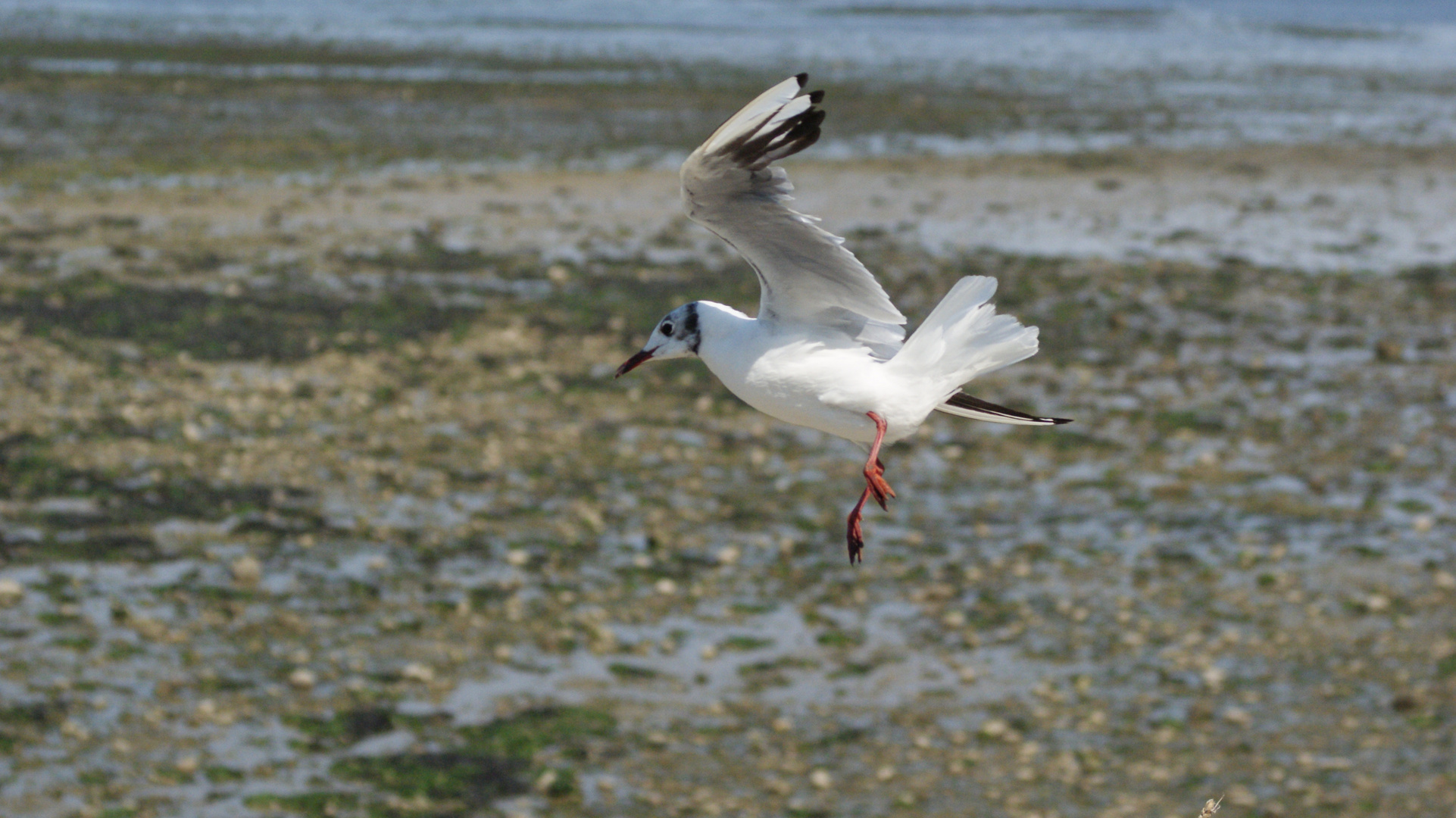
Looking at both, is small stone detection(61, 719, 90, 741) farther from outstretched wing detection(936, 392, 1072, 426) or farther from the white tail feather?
the white tail feather

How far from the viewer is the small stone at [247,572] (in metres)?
12.7

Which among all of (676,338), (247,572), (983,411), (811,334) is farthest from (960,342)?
(247,572)

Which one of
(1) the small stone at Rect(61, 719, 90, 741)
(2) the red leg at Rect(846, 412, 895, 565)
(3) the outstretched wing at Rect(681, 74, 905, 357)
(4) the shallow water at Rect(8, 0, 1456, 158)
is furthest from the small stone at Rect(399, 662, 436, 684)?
(4) the shallow water at Rect(8, 0, 1456, 158)

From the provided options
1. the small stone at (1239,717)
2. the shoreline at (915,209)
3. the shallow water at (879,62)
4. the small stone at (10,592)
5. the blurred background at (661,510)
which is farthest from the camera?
the shallow water at (879,62)

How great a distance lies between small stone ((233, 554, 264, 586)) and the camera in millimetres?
12664

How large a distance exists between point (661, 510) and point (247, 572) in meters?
3.69

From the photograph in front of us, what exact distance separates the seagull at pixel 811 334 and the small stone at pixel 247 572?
340 inches

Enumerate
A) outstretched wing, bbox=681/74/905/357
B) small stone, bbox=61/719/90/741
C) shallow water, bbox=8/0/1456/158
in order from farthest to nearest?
shallow water, bbox=8/0/1456/158, small stone, bbox=61/719/90/741, outstretched wing, bbox=681/74/905/357

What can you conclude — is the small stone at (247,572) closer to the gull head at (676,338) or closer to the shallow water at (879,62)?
the gull head at (676,338)

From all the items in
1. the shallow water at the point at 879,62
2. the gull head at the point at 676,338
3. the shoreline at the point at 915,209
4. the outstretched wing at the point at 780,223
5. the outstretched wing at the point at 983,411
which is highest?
the shallow water at the point at 879,62

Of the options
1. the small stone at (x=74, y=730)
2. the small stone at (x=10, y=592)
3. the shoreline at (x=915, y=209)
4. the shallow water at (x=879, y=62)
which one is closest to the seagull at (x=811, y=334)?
the small stone at (x=74, y=730)

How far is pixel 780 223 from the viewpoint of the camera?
482 cm

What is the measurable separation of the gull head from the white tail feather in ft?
2.08

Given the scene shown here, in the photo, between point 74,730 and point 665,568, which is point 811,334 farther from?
point 665,568
